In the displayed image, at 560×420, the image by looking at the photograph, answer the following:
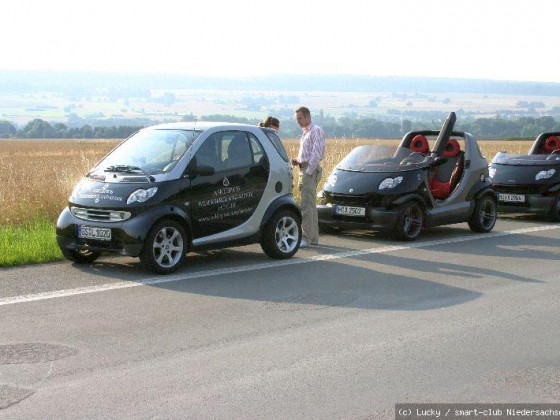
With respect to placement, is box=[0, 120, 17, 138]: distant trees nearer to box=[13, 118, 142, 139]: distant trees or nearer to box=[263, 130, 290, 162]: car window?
box=[13, 118, 142, 139]: distant trees

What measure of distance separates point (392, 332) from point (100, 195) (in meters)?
4.33

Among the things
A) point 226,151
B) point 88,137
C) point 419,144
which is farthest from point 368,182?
point 88,137

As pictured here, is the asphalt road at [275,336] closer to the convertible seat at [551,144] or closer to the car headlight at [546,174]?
the car headlight at [546,174]

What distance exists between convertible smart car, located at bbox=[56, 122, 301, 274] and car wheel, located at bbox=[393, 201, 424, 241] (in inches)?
86.9

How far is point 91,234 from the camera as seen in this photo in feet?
35.3

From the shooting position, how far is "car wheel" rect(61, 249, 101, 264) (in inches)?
441

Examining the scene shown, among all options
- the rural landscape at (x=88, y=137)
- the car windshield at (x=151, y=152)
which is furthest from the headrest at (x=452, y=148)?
the car windshield at (x=151, y=152)

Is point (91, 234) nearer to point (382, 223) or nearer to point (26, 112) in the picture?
point (382, 223)

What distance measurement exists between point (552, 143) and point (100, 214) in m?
11.2

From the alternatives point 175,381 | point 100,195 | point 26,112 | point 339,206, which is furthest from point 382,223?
point 26,112

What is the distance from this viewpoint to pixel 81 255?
1129 centimetres

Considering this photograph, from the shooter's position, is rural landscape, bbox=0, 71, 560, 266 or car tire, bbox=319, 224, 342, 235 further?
rural landscape, bbox=0, 71, 560, 266

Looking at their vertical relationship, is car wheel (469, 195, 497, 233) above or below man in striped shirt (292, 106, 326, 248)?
below

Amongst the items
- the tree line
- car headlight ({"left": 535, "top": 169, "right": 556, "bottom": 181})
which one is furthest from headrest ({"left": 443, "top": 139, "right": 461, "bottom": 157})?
the tree line
